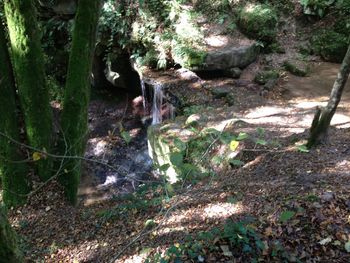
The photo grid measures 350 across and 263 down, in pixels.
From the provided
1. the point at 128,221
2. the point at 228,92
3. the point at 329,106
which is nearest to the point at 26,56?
the point at 128,221

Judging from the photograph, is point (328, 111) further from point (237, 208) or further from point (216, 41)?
point (216, 41)

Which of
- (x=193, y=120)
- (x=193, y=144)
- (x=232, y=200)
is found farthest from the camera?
(x=193, y=120)

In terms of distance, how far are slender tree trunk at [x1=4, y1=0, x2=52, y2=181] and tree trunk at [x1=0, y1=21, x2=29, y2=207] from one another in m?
0.17

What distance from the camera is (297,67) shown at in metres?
10.6

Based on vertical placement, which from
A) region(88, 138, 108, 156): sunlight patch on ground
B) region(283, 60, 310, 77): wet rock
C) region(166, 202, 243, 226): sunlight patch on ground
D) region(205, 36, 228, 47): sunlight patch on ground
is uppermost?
region(205, 36, 228, 47): sunlight patch on ground

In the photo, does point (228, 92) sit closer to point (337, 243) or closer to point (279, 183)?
point (279, 183)

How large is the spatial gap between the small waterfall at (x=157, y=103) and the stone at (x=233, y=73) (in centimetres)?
210

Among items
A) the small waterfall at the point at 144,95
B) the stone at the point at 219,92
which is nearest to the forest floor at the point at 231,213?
the stone at the point at 219,92

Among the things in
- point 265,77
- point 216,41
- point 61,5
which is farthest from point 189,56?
point 61,5

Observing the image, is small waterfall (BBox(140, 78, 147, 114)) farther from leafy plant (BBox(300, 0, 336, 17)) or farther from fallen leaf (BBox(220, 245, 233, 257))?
fallen leaf (BBox(220, 245, 233, 257))

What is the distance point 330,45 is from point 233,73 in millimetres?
3287

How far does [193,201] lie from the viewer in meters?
4.80

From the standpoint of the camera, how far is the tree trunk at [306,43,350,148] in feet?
16.6

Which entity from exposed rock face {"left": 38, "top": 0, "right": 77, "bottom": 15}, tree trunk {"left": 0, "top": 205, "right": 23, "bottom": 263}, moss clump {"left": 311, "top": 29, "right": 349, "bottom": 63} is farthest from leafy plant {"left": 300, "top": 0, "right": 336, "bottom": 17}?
tree trunk {"left": 0, "top": 205, "right": 23, "bottom": 263}
